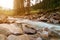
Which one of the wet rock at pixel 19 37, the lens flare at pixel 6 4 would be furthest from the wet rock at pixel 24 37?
the lens flare at pixel 6 4

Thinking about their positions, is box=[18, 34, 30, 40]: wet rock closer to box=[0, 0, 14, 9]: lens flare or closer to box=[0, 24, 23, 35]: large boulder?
box=[0, 24, 23, 35]: large boulder

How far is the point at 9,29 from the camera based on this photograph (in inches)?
50.6

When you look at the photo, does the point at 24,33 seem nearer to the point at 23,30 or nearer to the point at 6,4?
the point at 23,30

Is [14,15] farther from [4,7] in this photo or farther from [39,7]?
[39,7]

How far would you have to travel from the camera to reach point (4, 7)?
1.34 metres

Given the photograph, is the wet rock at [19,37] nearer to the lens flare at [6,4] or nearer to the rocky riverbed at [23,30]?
the rocky riverbed at [23,30]

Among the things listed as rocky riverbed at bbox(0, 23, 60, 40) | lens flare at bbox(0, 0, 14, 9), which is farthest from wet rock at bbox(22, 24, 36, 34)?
lens flare at bbox(0, 0, 14, 9)

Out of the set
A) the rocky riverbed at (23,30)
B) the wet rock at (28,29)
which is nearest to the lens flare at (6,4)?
the rocky riverbed at (23,30)

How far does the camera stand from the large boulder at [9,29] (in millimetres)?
1271

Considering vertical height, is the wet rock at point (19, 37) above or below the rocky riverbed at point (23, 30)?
below

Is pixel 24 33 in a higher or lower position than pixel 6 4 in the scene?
lower

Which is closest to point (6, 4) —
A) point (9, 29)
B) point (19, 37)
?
point (9, 29)

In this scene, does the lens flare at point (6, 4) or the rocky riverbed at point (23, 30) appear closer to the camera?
the rocky riverbed at point (23, 30)

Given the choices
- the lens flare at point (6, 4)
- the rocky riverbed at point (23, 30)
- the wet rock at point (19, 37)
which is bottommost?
the wet rock at point (19, 37)
